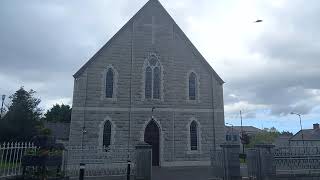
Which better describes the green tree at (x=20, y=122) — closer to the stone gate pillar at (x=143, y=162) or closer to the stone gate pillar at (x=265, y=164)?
the stone gate pillar at (x=143, y=162)

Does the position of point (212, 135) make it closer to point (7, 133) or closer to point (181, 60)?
point (181, 60)

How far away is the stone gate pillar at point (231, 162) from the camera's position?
13.9m

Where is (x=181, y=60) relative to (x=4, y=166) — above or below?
above

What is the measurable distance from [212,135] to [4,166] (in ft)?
55.8

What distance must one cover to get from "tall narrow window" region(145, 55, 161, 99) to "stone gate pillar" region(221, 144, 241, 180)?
1258cm

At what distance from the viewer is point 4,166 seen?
12.8 metres

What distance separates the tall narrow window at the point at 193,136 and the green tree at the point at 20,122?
17.4m

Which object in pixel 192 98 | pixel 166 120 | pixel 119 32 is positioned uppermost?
pixel 119 32

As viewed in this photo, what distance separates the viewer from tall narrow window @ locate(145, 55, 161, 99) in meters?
26.1

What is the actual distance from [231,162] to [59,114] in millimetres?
61036

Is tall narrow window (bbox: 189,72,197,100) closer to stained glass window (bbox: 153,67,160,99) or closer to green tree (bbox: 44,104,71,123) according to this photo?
stained glass window (bbox: 153,67,160,99)

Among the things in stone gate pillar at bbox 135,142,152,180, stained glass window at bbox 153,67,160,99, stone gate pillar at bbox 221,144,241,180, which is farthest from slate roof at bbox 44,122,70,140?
stone gate pillar at bbox 221,144,241,180

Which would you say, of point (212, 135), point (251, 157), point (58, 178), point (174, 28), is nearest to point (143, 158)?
point (58, 178)

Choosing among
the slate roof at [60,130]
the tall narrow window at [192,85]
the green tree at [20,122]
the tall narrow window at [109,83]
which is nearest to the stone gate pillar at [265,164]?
the tall narrow window at [192,85]
